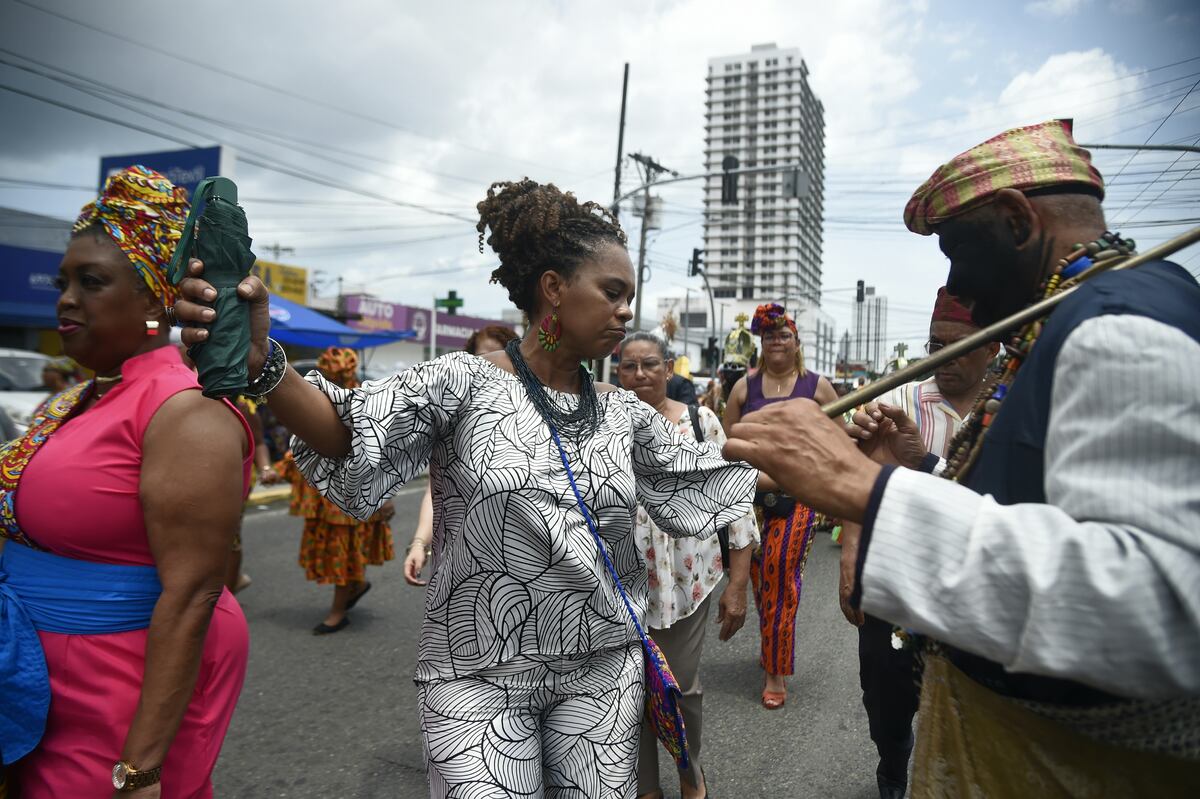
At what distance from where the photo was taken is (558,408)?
213 centimetres

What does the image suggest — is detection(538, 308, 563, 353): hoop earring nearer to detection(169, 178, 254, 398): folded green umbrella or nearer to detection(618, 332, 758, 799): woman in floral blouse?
detection(169, 178, 254, 398): folded green umbrella

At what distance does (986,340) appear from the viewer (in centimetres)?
132

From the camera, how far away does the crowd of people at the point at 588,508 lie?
102cm

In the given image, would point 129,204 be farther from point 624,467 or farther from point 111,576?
point 624,467

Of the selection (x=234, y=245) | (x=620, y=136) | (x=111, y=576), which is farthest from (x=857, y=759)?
(x=620, y=136)

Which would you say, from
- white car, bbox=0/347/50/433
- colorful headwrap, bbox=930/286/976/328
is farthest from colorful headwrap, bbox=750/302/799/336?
white car, bbox=0/347/50/433

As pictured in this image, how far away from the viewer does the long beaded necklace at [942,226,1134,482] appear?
1312mm

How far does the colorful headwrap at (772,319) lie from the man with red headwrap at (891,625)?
1.75 m

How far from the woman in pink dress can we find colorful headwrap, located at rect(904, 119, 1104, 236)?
1661mm

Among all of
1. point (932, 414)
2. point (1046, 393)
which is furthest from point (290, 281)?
point (1046, 393)

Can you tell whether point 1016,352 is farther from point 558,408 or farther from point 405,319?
point 405,319

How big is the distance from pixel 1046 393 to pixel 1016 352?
231 mm

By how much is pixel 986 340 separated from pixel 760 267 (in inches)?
5073

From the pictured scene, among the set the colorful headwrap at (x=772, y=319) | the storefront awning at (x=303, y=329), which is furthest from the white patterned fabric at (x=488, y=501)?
the storefront awning at (x=303, y=329)
